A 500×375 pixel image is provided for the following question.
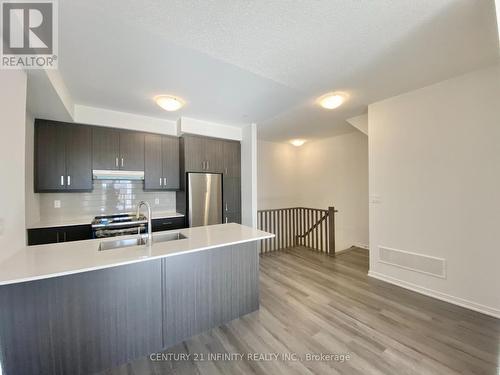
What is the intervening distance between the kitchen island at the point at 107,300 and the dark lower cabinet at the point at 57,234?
1364mm

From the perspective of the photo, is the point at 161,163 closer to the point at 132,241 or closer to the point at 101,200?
the point at 101,200

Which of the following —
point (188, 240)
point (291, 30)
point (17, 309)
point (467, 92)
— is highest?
point (291, 30)

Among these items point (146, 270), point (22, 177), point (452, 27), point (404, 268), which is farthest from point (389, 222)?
point (22, 177)

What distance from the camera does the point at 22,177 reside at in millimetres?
1749

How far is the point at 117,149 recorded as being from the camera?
11.2 feet

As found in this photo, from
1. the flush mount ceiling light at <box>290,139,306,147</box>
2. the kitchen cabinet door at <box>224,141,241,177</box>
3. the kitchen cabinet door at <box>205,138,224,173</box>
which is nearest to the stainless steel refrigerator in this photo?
the kitchen cabinet door at <box>205,138,224,173</box>

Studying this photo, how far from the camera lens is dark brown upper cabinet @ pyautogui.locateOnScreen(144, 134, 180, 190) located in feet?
12.1

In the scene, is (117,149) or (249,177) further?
(249,177)

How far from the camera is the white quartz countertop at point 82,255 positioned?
4.13 ft

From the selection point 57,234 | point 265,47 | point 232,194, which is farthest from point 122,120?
point 265,47

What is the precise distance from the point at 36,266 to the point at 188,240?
3.48 feet

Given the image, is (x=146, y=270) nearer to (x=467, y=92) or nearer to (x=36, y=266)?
(x=36, y=266)

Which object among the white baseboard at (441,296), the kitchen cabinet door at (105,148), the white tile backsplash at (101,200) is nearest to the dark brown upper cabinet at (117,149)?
the kitchen cabinet door at (105,148)

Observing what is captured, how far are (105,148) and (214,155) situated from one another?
1.83 meters
